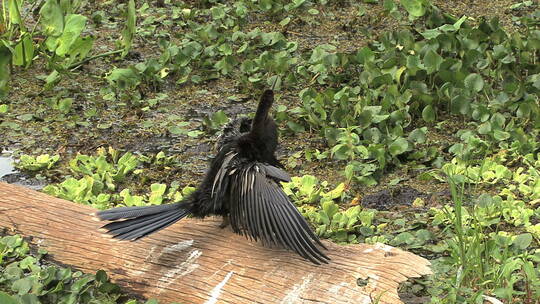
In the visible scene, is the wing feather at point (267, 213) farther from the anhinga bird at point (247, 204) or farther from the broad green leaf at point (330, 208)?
the broad green leaf at point (330, 208)

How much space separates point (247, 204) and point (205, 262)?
35cm

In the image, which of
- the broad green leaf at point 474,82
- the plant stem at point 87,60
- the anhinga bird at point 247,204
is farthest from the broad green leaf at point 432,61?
the plant stem at point 87,60

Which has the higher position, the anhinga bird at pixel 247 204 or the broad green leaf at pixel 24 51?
the broad green leaf at pixel 24 51

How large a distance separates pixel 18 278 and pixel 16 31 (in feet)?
9.58

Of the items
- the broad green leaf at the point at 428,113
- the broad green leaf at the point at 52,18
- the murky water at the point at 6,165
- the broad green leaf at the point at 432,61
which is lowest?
the murky water at the point at 6,165

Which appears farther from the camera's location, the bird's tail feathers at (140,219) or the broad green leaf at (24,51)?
the broad green leaf at (24,51)

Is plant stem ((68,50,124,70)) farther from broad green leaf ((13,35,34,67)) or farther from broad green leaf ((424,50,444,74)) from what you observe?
broad green leaf ((424,50,444,74))

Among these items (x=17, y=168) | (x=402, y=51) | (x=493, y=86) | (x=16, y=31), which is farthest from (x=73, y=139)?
(x=493, y=86)

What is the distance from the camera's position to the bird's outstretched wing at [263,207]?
4145 millimetres

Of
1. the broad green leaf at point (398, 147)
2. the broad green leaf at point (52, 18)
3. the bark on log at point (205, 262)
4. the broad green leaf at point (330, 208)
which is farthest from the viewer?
the broad green leaf at point (52, 18)

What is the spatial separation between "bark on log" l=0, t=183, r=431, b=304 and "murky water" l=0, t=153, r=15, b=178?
1.25 meters

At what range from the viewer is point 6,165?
6.17 metres

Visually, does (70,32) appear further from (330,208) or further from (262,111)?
(330,208)

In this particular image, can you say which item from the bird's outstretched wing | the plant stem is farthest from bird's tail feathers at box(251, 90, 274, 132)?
the plant stem
